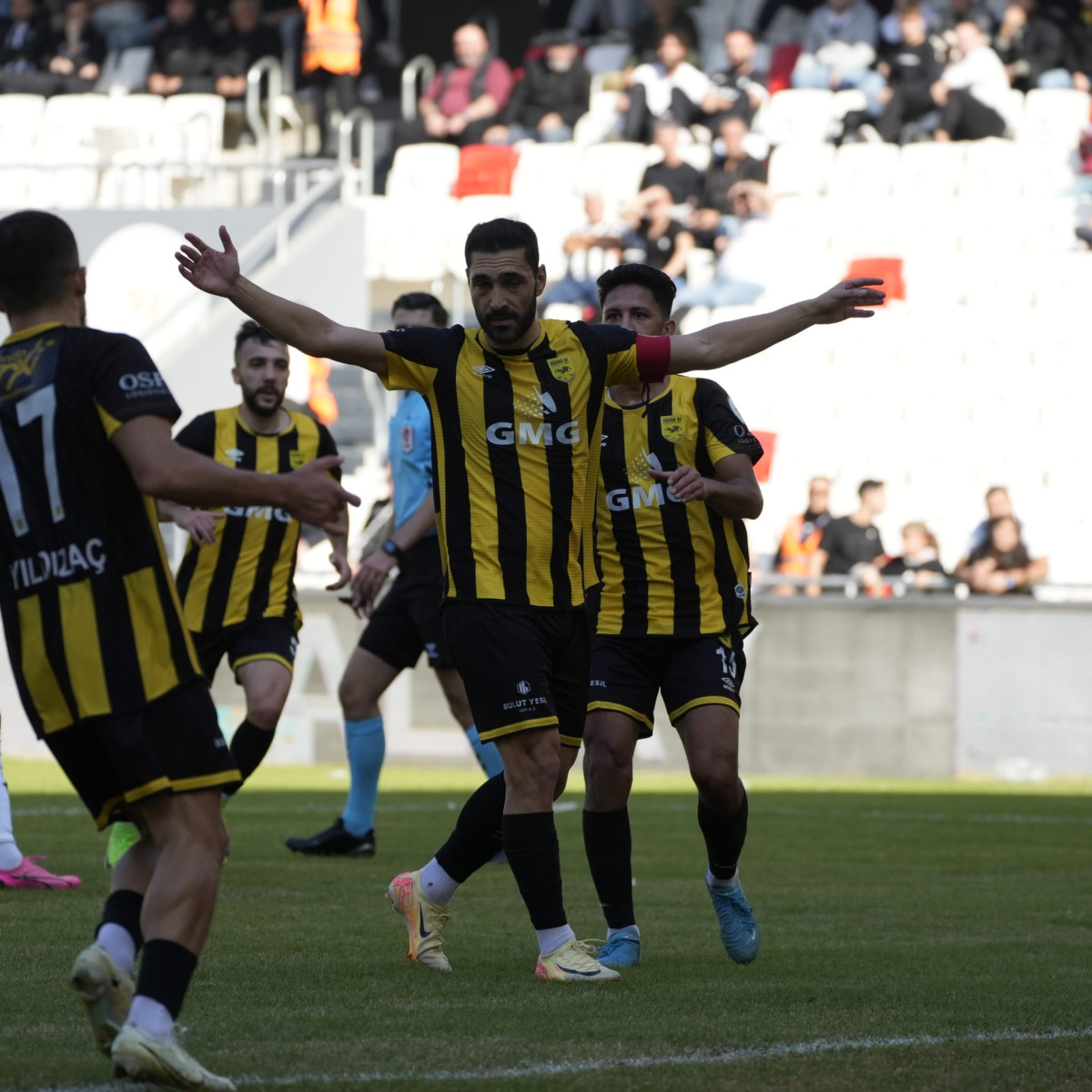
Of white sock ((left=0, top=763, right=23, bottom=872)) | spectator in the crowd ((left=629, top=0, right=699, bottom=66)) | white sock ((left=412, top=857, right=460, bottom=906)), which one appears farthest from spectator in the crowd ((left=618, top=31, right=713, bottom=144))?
white sock ((left=412, top=857, right=460, bottom=906))

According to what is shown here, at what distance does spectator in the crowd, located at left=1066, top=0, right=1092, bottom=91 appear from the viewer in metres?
20.3

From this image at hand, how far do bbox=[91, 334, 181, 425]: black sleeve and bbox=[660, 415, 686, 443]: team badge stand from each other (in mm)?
2575

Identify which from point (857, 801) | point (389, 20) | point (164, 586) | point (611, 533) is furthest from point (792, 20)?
point (164, 586)

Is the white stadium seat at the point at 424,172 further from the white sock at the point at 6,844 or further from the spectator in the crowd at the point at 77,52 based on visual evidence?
the white sock at the point at 6,844

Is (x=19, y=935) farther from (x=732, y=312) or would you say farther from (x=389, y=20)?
(x=389, y=20)

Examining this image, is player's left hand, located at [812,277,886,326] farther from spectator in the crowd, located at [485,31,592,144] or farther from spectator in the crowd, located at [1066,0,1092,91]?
spectator in the crowd, located at [485,31,592,144]

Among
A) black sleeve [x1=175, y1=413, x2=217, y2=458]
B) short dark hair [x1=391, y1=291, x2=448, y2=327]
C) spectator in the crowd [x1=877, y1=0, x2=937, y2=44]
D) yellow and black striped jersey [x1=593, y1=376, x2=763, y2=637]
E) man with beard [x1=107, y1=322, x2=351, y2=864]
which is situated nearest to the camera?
yellow and black striped jersey [x1=593, y1=376, x2=763, y2=637]

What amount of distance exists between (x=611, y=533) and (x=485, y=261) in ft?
4.17

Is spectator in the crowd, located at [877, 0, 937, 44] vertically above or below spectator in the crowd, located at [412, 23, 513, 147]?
above

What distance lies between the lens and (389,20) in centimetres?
2806

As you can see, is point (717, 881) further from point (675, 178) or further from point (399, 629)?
point (675, 178)

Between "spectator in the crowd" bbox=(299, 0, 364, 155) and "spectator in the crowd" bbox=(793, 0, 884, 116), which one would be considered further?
"spectator in the crowd" bbox=(299, 0, 364, 155)

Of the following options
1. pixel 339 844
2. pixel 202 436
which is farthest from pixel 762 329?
pixel 339 844

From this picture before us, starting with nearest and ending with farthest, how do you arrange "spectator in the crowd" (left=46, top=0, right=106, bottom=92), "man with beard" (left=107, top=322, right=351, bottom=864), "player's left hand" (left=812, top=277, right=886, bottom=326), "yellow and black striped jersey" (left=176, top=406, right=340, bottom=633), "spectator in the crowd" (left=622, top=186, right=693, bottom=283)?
"player's left hand" (left=812, top=277, right=886, bottom=326) < "man with beard" (left=107, top=322, right=351, bottom=864) < "yellow and black striped jersey" (left=176, top=406, right=340, bottom=633) < "spectator in the crowd" (left=622, top=186, right=693, bottom=283) < "spectator in the crowd" (left=46, top=0, right=106, bottom=92)
